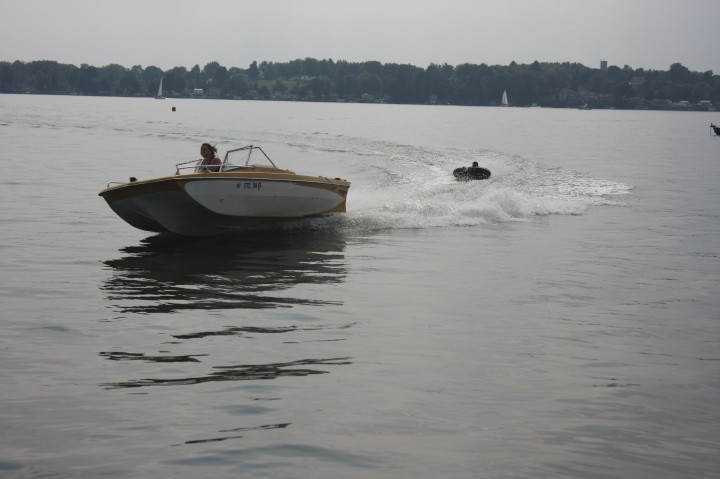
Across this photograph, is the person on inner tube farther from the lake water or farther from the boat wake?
the boat wake

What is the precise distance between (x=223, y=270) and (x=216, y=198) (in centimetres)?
326

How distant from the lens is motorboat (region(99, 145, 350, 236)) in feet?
62.0

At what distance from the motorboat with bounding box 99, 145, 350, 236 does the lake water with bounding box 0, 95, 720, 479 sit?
1.80ft

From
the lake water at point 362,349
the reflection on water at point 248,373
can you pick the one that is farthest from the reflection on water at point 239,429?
the reflection on water at point 248,373

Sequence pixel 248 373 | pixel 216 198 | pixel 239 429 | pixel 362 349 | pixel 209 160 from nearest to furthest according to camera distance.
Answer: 1. pixel 239 429
2. pixel 248 373
3. pixel 362 349
4. pixel 216 198
5. pixel 209 160

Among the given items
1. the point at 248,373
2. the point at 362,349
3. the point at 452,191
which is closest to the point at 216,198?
the point at 362,349

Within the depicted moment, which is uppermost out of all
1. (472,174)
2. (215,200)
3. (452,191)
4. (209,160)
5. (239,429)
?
(209,160)

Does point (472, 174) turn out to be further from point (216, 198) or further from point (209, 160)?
point (216, 198)

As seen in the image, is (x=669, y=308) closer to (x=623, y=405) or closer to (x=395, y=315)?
(x=395, y=315)

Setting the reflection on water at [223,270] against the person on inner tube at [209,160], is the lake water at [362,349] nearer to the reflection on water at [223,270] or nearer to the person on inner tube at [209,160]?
the reflection on water at [223,270]

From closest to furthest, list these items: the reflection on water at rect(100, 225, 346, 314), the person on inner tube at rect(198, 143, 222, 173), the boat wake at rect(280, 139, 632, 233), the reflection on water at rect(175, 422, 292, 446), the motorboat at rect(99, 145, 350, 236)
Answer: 1. the reflection on water at rect(175, 422, 292, 446)
2. the reflection on water at rect(100, 225, 346, 314)
3. the motorboat at rect(99, 145, 350, 236)
4. the person on inner tube at rect(198, 143, 222, 173)
5. the boat wake at rect(280, 139, 632, 233)

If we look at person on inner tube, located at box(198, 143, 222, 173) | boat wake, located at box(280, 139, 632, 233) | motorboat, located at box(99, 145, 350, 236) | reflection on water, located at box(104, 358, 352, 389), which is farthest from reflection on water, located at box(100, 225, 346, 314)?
boat wake, located at box(280, 139, 632, 233)

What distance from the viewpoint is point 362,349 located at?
10938 mm

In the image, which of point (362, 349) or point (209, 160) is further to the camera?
point (209, 160)
